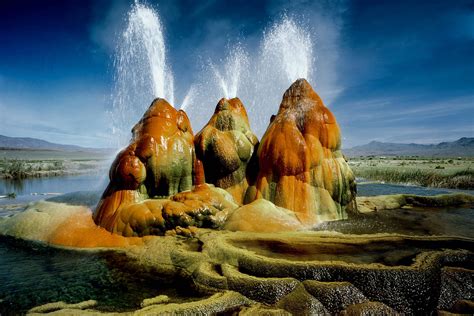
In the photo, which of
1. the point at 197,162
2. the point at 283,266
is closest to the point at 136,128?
the point at 197,162

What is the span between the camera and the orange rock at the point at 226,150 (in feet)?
39.8

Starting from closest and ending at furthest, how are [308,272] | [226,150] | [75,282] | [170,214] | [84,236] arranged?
[308,272]
[75,282]
[84,236]
[170,214]
[226,150]

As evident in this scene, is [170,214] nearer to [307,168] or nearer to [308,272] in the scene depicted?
[308,272]

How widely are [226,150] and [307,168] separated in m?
3.19

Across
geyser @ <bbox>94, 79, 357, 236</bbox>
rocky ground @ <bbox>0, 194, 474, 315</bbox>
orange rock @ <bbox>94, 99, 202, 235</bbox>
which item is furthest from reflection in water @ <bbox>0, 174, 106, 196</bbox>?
rocky ground @ <bbox>0, 194, 474, 315</bbox>

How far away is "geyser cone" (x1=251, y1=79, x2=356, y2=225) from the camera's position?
1136cm

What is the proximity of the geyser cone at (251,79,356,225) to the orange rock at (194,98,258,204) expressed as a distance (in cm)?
74

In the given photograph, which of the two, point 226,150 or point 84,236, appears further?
point 226,150

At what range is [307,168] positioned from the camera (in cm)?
1162

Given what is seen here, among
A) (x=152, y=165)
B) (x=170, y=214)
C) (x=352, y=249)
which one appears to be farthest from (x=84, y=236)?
(x=352, y=249)

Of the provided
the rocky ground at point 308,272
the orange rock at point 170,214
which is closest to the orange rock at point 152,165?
the orange rock at point 170,214

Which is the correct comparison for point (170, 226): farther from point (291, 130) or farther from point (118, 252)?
point (291, 130)

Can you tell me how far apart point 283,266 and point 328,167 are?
6.47 meters

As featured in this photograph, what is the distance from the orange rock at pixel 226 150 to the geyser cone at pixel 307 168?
0.74 meters
